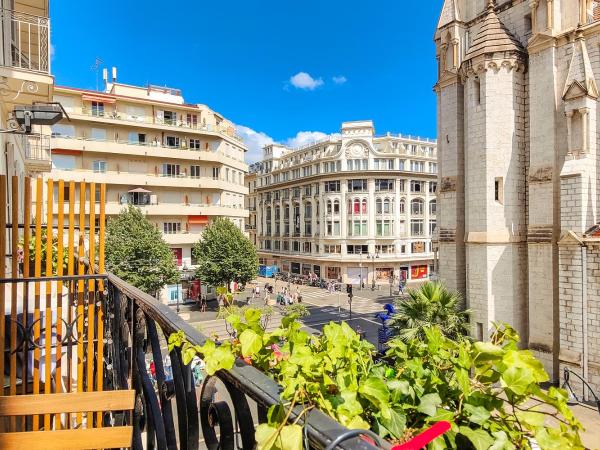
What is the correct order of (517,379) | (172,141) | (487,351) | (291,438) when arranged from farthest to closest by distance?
1. (172,141)
2. (487,351)
3. (517,379)
4. (291,438)

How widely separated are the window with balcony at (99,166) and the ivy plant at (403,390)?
111ft

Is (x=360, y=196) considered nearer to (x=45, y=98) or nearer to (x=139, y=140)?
(x=139, y=140)

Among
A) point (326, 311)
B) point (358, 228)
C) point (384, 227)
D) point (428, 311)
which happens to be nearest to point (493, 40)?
point (428, 311)

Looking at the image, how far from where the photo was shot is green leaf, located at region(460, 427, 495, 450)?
3.22 feet

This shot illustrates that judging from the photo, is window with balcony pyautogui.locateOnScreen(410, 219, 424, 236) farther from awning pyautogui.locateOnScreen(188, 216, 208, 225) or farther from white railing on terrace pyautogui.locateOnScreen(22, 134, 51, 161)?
white railing on terrace pyautogui.locateOnScreen(22, 134, 51, 161)

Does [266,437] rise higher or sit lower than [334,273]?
higher

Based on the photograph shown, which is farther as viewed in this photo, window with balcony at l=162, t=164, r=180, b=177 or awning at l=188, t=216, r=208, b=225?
awning at l=188, t=216, r=208, b=225

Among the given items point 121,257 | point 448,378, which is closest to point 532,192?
point 448,378

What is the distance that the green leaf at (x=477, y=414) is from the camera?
41.6 inches

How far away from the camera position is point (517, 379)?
1.08 metres

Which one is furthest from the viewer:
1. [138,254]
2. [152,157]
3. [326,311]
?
[326,311]

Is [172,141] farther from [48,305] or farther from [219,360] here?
[219,360]

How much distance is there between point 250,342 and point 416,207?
5166 centimetres

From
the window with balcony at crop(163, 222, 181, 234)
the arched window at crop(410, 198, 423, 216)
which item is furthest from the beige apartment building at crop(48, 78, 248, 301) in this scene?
the arched window at crop(410, 198, 423, 216)
